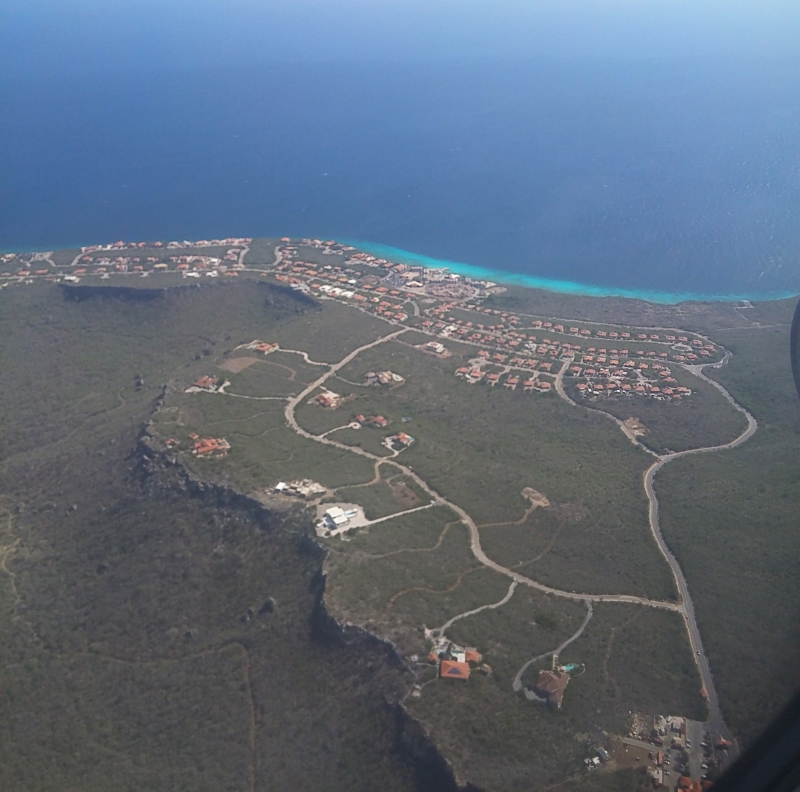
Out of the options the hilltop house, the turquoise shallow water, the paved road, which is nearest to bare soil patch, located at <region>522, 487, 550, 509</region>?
the paved road

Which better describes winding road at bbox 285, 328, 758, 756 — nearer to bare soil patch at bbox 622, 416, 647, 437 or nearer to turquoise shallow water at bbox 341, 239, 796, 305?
bare soil patch at bbox 622, 416, 647, 437

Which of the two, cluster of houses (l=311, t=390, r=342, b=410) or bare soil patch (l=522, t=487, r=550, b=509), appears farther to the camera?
cluster of houses (l=311, t=390, r=342, b=410)

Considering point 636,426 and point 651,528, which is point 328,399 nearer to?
point 636,426

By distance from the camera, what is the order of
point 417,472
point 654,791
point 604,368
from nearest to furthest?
point 654,791
point 417,472
point 604,368

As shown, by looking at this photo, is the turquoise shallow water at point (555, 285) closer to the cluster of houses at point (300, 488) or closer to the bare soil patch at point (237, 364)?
the bare soil patch at point (237, 364)

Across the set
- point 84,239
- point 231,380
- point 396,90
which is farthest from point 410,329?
point 396,90

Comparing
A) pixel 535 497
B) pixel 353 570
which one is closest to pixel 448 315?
pixel 535 497

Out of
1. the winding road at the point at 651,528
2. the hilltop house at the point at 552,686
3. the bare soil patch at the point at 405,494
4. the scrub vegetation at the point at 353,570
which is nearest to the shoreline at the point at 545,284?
the winding road at the point at 651,528

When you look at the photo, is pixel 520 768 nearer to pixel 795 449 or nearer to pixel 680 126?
pixel 795 449
